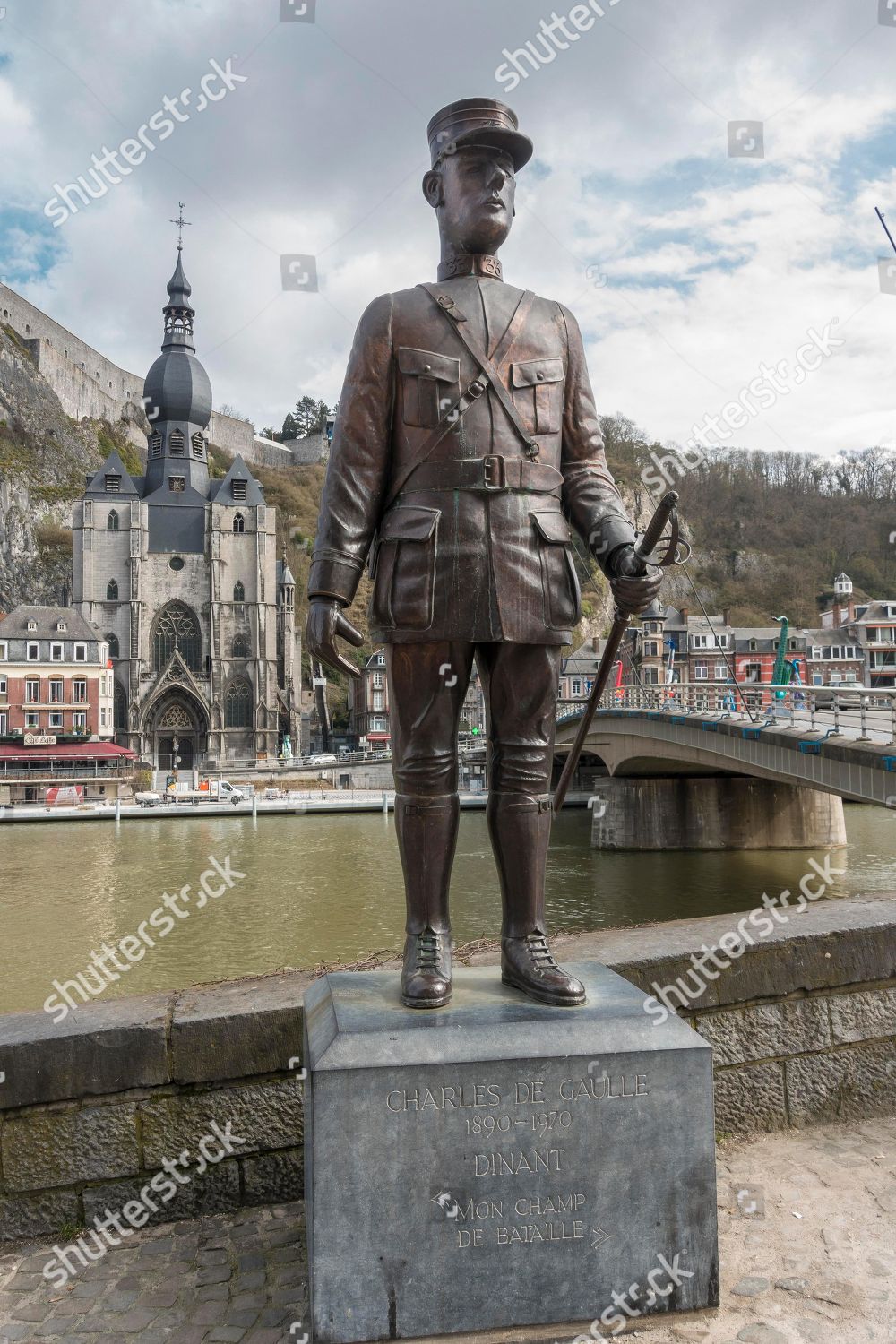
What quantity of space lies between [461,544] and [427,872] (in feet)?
3.65

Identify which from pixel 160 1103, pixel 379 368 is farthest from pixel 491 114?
pixel 160 1103

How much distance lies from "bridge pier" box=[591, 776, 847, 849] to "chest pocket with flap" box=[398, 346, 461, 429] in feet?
85.7

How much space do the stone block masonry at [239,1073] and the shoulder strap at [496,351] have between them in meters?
2.00

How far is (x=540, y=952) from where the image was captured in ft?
10.8

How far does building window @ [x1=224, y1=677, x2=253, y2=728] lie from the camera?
61375 millimetres

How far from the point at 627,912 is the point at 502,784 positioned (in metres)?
16.4

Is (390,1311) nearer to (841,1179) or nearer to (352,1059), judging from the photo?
(352,1059)

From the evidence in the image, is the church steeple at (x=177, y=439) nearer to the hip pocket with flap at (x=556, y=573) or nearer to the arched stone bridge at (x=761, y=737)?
the arched stone bridge at (x=761, y=737)

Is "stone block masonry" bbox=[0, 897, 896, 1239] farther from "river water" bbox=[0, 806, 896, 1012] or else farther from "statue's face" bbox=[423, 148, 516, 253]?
"river water" bbox=[0, 806, 896, 1012]

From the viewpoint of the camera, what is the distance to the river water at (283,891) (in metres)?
14.9

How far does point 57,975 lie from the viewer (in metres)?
13.7

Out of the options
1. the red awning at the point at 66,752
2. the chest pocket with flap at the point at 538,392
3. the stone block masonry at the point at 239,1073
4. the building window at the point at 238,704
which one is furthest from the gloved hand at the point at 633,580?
the building window at the point at 238,704

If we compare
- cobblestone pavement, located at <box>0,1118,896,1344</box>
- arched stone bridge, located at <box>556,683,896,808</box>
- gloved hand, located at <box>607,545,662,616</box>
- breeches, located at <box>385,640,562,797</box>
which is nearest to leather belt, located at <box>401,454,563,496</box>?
gloved hand, located at <box>607,545,662,616</box>

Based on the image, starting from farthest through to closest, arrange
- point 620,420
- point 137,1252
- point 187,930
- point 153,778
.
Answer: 1. point 620,420
2. point 153,778
3. point 187,930
4. point 137,1252
